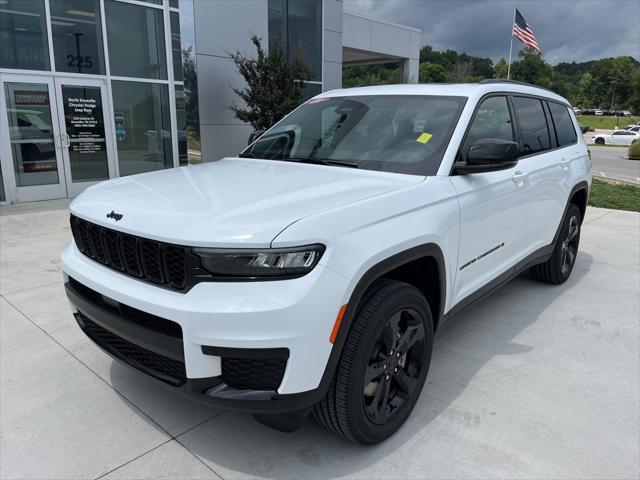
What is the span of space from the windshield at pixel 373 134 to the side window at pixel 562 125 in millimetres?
1896

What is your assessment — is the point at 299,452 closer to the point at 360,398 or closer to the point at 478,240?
the point at 360,398

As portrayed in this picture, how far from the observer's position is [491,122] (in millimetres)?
3539

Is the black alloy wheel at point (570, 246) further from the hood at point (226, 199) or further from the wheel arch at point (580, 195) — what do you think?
the hood at point (226, 199)

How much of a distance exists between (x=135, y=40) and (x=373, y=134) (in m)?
8.97

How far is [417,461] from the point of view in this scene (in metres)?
2.51

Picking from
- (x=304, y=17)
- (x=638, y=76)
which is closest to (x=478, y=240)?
(x=304, y=17)

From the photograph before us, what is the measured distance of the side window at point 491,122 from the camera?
3262 millimetres

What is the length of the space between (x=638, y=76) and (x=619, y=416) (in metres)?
Result: 109

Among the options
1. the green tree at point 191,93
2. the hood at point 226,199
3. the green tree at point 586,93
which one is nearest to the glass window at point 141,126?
the green tree at point 191,93

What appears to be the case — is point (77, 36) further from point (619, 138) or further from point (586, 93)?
point (586, 93)

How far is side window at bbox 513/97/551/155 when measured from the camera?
158 inches

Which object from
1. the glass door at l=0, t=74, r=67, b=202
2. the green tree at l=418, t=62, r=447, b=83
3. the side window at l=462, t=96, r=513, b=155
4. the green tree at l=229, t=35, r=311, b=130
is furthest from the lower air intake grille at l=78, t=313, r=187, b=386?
the green tree at l=418, t=62, r=447, b=83

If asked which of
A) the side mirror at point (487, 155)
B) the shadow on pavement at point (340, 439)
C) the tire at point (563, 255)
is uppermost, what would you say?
the side mirror at point (487, 155)

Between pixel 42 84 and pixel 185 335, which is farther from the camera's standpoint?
pixel 42 84
